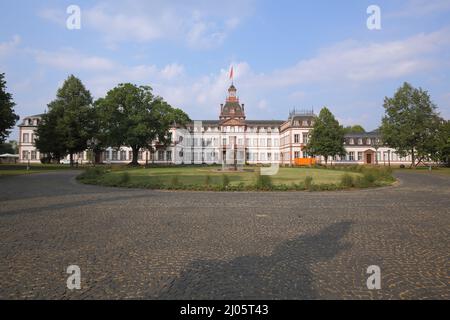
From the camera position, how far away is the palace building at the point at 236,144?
78188 millimetres

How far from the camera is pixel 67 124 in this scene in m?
50.9

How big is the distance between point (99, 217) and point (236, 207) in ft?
15.8

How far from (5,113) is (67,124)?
1925 centimetres

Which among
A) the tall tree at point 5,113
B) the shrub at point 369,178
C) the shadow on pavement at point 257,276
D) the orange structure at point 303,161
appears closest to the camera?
the shadow on pavement at point 257,276

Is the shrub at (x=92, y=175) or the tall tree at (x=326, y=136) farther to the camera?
the tall tree at (x=326, y=136)

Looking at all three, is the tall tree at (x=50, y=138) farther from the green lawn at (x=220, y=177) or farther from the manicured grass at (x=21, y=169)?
the green lawn at (x=220, y=177)

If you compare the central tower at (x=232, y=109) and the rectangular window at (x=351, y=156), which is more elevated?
the central tower at (x=232, y=109)

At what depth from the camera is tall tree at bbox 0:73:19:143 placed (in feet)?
106

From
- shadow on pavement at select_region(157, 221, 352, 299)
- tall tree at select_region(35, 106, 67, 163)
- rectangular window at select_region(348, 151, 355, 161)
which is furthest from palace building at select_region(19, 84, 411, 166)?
shadow on pavement at select_region(157, 221, 352, 299)

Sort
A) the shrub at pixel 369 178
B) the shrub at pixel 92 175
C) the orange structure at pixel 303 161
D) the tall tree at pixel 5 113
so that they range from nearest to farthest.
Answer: the shrub at pixel 369 178, the shrub at pixel 92 175, the tall tree at pixel 5 113, the orange structure at pixel 303 161

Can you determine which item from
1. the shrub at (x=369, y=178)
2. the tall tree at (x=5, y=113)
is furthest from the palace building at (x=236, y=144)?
the shrub at (x=369, y=178)

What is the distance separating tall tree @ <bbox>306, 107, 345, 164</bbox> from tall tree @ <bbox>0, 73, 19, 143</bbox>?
4677cm

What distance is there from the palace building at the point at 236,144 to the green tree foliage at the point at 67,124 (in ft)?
74.7
